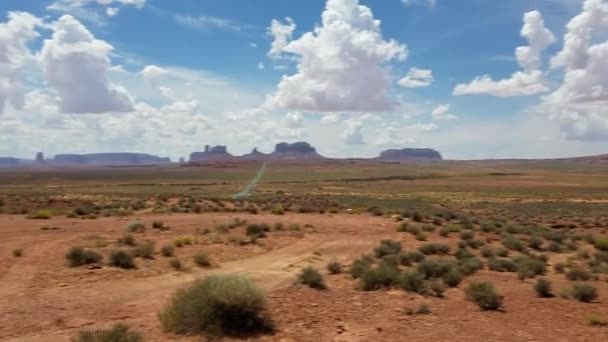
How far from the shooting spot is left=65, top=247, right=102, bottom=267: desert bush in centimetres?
1859

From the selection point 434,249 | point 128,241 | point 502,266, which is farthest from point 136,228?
point 502,266

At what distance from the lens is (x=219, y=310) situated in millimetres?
11312

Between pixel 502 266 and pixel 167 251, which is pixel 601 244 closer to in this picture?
pixel 502 266

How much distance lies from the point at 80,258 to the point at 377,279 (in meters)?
10.1

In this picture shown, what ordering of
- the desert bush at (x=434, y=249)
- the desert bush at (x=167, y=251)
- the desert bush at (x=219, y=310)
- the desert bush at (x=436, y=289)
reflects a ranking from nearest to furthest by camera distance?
the desert bush at (x=219, y=310) < the desert bush at (x=436, y=289) < the desert bush at (x=167, y=251) < the desert bush at (x=434, y=249)

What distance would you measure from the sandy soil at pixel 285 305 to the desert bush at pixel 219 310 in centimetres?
39

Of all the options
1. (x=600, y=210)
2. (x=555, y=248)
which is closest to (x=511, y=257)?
(x=555, y=248)

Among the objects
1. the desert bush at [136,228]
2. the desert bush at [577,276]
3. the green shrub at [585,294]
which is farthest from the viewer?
the desert bush at [136,228]

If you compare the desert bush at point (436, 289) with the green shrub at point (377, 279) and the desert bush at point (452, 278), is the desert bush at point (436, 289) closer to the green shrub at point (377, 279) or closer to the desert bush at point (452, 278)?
the desert bush at point (452, 278)

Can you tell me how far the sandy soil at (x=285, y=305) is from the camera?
11.6 metres

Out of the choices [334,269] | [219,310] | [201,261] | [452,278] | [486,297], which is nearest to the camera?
[219,310]

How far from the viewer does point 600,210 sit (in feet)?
195

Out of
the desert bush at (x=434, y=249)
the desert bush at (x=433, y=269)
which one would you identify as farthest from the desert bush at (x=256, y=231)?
the desert bush at (x=433, y=269)

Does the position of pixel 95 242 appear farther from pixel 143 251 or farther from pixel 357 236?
pixel 357 236
